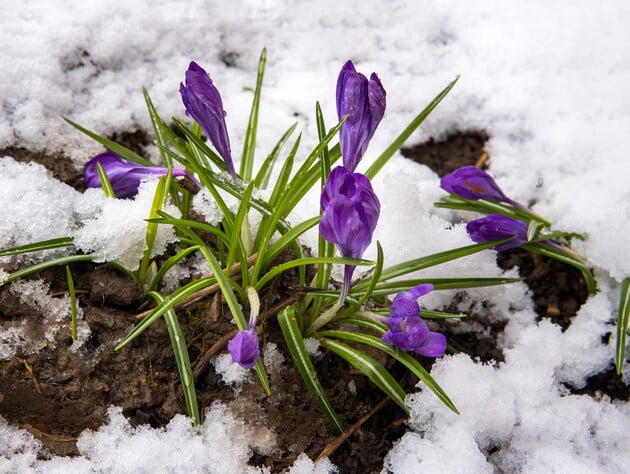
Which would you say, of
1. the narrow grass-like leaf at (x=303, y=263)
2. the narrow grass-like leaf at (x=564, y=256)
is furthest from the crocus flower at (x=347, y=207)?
the narrow grass-like leaf at (x=564, y=256)

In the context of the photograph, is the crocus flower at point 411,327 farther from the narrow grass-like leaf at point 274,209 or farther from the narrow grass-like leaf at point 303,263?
the narrow grass-like leaf at point 274,209

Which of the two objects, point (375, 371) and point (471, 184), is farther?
point (471, 184)

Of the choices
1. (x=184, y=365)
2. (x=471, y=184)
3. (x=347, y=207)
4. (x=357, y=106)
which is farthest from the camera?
(x=471, y=184)

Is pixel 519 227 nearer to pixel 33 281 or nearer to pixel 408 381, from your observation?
pixel 408 381

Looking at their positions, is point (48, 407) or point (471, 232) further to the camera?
point (471, 232)

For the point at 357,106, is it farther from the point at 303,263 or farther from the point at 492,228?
the point at 492,228

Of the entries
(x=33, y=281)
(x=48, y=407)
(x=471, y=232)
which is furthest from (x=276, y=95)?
(x=48, y=407)

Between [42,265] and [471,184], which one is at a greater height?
[471,184]

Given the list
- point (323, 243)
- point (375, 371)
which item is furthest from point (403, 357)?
point (323, 243)
